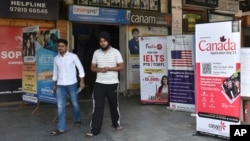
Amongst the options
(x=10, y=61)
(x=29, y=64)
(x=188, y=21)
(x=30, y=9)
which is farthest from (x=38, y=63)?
(x=188, y=21)

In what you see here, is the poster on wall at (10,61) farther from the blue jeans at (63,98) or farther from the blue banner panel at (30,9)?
the blue jeans at (63,98)

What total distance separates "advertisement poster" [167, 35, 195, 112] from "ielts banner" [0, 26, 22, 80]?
4228mm

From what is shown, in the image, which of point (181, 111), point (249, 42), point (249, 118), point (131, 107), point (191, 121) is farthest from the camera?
point (249, 42)

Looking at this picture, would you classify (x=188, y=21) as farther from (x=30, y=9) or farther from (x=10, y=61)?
(x=10, y=61)

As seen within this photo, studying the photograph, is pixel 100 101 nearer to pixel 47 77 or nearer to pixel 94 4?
pixel 47 77

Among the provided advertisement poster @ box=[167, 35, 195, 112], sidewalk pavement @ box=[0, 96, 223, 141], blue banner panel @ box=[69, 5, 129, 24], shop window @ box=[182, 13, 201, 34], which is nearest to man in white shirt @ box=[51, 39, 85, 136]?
sidewalk pavement @ box=[0, 96, 223, 141]

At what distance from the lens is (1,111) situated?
28.4 ft

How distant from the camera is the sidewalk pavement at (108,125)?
6059 mm

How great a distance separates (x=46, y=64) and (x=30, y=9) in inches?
93.6

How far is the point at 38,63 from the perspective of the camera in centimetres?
781

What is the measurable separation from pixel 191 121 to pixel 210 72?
6.13 ft

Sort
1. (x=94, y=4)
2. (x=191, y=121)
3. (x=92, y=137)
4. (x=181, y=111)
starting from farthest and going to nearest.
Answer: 1. (x=94, y=4)
2. (x=181, y=111)
3. (x=191, y=121)
4. (x=92, y=137)

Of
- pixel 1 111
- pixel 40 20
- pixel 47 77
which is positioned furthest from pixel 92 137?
pixel 40 20

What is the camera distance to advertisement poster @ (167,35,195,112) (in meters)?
8.12
